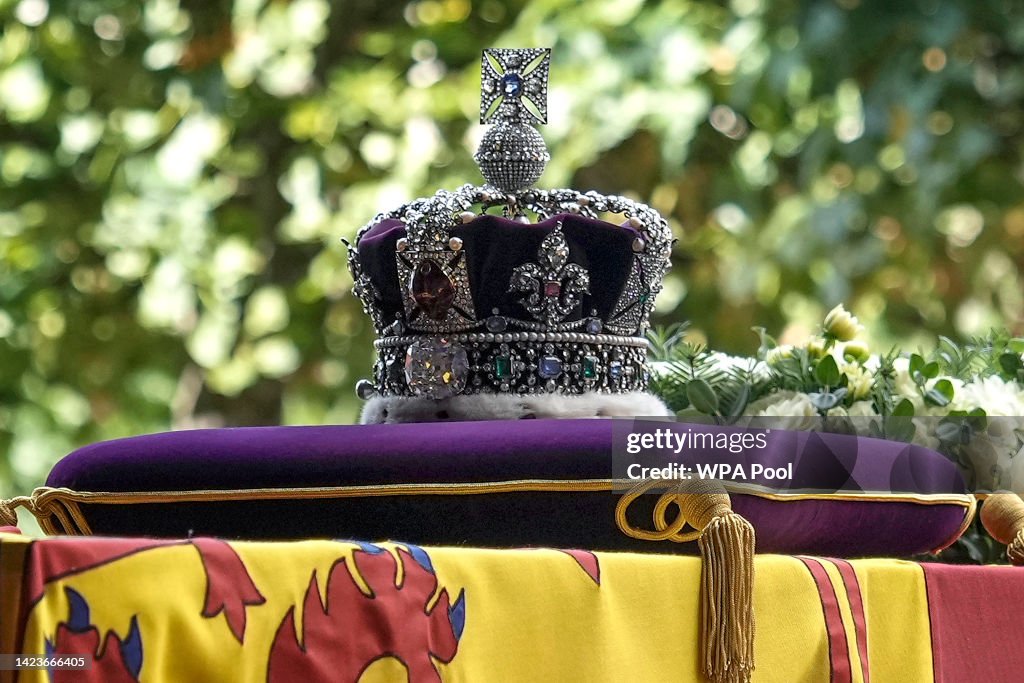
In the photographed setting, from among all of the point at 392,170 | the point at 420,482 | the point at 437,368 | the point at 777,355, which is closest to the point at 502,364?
the point at 437,368

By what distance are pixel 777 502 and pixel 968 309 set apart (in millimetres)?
1774

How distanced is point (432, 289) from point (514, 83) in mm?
229

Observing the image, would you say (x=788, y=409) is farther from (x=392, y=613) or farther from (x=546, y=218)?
(x=392, y=613)

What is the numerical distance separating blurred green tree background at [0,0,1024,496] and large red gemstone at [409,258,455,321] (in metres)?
A: 1.47

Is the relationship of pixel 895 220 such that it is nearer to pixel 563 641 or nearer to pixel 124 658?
pixel 563 641

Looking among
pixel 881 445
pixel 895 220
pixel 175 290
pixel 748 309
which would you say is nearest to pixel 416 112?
pixel 175 290

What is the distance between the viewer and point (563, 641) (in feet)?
2.03

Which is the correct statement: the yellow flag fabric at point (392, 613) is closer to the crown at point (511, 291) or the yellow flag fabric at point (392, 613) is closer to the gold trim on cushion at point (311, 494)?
the gold trim on cushion at point (311, 494)

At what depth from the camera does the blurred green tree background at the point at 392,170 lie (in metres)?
2.36

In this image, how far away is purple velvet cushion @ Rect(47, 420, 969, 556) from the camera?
741 millimetres

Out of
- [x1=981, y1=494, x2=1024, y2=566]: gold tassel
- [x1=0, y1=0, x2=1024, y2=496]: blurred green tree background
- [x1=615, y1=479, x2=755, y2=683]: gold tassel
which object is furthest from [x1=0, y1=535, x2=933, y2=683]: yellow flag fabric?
[x1=0, y1=0, x2=1024, y2=496]: blurred green tree background

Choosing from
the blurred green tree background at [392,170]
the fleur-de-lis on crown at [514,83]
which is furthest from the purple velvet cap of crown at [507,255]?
the blurred green tree background at [392,170]

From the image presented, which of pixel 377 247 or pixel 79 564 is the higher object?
pixel 377 247

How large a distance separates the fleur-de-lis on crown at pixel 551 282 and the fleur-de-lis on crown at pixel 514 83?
185 mm
